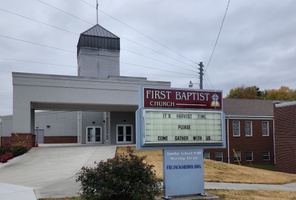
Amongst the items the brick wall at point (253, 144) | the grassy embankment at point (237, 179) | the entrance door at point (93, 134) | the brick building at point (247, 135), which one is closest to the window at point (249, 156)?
the brick building at point (247, 135)

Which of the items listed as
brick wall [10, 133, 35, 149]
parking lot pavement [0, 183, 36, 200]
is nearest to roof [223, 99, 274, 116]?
brick wall [10, 133, 35, 149]

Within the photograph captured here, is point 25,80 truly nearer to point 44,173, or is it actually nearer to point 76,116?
point 44,173

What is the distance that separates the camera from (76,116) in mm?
52188

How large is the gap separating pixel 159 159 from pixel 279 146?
45.9 feet

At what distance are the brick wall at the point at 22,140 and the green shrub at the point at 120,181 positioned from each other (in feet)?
65.0

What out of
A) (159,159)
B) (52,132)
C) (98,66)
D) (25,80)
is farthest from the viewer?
(52,132)

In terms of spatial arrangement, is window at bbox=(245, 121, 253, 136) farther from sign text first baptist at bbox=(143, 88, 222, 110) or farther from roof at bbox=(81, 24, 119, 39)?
sign text first baptist at bbox=(143, 88, 222, 110)

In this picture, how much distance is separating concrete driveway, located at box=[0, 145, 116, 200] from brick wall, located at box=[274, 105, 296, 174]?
48.9 feet

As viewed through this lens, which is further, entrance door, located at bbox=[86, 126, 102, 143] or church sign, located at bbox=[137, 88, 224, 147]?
entrance door, located at bbox=[86, 126, 102, 143]

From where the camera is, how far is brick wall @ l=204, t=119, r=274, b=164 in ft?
123

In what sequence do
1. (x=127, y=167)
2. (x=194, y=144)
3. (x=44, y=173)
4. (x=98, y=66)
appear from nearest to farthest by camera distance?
(x=127, y=167)
(x=194, y=144)
(x=44, y=173)
(x=98, y=66)

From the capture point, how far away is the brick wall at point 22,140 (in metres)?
27.6

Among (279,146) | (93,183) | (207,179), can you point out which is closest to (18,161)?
(207,179)

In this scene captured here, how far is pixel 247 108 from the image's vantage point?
40250 mm
